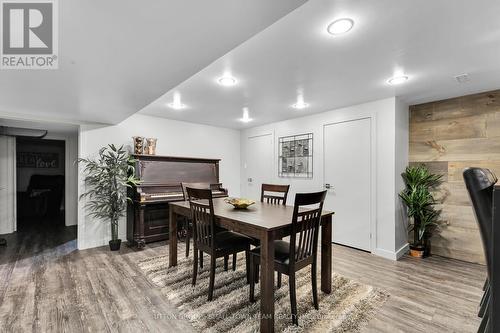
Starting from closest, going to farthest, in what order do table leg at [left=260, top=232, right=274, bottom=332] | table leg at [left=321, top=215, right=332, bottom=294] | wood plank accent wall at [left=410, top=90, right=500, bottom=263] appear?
table leg at [left=260, top=232, right=274, bottom=332]
table leg at [left=321, top=215, right=332, bottom=294]
wood plank accent wall at [left=410, top=90, right=500, bottom=263]

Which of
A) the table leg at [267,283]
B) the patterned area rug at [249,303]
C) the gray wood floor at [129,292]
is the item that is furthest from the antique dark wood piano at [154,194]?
the table leg at [267,283]

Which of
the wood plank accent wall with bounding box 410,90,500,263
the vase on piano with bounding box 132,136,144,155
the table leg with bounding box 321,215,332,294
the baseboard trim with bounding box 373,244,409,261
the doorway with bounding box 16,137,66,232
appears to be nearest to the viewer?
the table leg with bounding box 321,215,332,294

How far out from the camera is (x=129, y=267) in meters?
2.99

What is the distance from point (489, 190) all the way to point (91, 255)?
4301 millimetres

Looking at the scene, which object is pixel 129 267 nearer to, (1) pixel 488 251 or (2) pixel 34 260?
(2) pixel 34 260

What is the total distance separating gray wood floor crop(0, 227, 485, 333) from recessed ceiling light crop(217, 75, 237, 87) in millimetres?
2376

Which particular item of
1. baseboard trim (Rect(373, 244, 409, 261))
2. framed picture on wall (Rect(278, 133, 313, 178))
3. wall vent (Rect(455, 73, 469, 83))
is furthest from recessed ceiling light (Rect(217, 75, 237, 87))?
baseboard trim (Rect(373, 244, 409, 261))

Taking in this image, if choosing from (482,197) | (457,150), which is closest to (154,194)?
(482,197)

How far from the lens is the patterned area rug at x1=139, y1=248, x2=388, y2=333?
187cm

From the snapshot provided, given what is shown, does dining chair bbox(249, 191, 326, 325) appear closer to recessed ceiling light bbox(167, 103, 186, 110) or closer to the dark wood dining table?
the dark wood dining table

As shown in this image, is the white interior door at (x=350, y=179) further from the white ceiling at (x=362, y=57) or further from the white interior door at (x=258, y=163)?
the white interior door at (x=258, y=163)

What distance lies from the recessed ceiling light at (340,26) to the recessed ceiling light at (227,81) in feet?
4.02

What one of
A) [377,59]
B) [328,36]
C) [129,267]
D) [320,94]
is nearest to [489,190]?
[328,36]

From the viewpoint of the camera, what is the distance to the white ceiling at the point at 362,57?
1544mm
